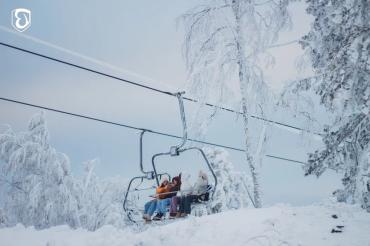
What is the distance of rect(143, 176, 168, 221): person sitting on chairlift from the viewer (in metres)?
11.6

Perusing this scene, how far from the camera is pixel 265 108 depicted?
15.1 metres

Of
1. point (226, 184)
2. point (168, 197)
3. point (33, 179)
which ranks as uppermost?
point (33, 179)

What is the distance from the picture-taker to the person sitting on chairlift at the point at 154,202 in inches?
458

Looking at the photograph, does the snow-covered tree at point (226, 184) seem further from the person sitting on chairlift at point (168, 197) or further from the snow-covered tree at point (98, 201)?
the person sitting on chairlift at point (168, 197)

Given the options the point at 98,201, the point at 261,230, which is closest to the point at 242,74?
the point at 261,230

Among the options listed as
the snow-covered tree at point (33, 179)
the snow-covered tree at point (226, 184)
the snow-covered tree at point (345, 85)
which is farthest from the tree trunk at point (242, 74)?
the snow-covered tree at point (33, 179)

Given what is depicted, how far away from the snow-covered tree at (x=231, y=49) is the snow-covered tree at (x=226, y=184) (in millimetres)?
13635

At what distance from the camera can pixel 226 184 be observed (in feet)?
94.8

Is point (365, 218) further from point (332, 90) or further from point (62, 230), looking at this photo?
point (62, 230)

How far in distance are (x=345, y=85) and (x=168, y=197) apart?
213 inches

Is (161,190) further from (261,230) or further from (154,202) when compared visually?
(261,230)

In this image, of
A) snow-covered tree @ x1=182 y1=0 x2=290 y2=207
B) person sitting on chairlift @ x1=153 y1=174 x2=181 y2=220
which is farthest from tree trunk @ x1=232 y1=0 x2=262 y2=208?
person sitting on chairlift @ x1=153 y1=174 x2=181 y2=220

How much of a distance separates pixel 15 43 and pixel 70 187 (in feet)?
64.9

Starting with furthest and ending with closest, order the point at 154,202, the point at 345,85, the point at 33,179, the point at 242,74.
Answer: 1. the point at 33,179
2. the point at 242,74
3. the point at 154,202
4. the point at 345,85
